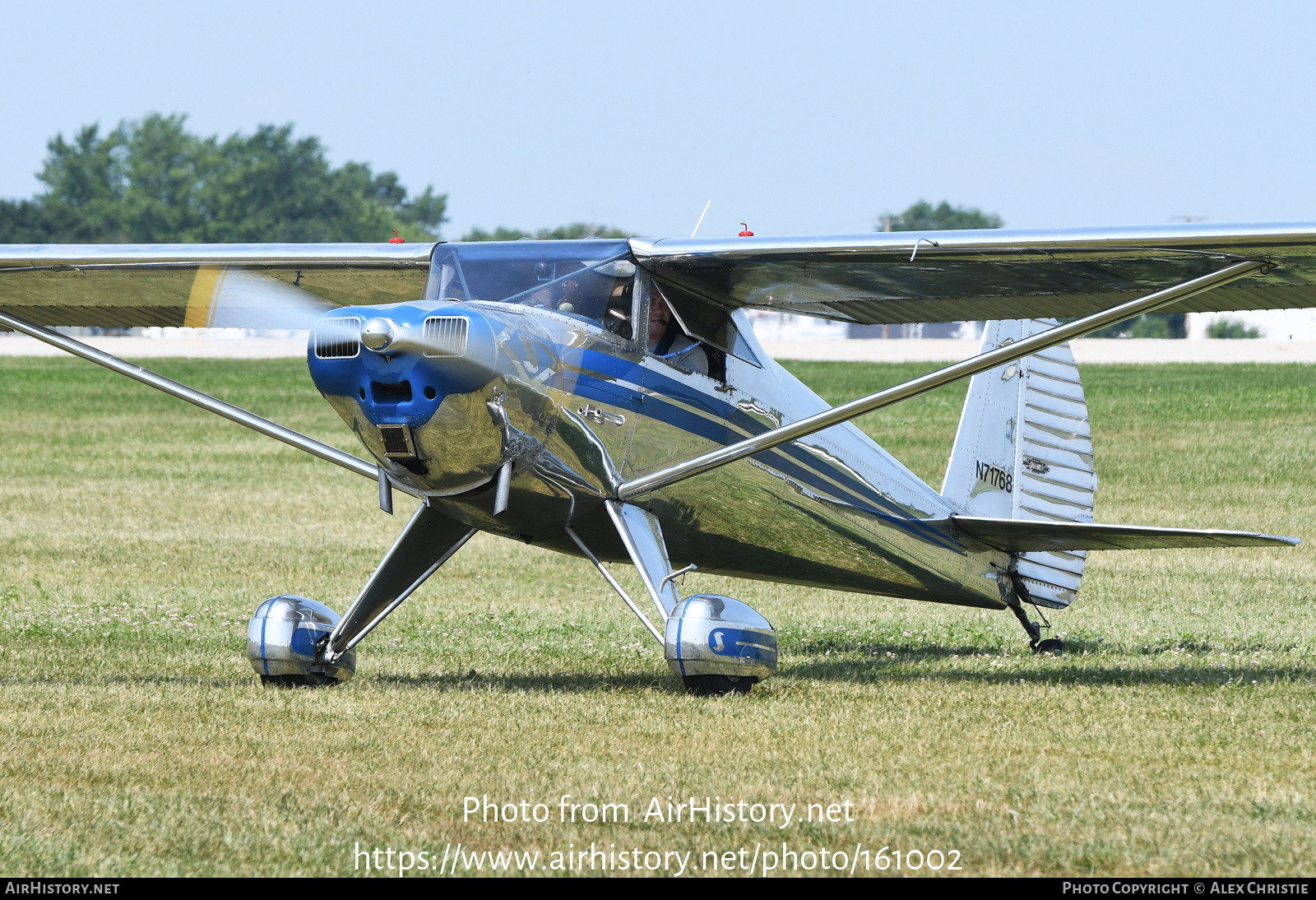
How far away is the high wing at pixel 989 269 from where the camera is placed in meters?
7.34

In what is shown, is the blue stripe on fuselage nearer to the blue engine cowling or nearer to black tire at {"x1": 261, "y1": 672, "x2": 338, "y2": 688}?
the blue engine cowling

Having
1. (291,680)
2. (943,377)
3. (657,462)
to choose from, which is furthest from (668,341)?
(291,680)

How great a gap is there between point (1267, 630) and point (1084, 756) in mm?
5845

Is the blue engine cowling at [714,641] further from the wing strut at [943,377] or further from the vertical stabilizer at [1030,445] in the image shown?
the vertical stabilizer at [1030,445]

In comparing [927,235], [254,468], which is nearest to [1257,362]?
[254,468]

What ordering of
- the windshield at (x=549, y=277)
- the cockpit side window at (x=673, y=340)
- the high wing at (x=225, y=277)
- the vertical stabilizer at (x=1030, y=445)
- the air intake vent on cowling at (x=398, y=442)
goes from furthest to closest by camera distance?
the vertical stabilizer at (x=1030, y=445), the high wing at (x=225, y=277), the cockpit side window at (x=673, y=340), the windshield at (x=549, y=277), the air intake vent on cowling at (x=398, y=442)

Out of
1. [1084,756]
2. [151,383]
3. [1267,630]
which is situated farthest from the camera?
[1267,630]

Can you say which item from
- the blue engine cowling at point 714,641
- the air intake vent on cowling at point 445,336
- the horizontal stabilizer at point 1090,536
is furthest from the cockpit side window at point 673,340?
the horizontal stabilizer at point 1090,536

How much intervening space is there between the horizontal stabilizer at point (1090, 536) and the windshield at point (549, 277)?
3.14 m

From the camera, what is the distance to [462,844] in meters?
4.63

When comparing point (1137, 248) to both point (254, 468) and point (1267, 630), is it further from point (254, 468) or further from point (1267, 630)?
point (254, 468)

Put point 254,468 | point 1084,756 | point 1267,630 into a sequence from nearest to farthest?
point 1084,756 → point 1267,630 → point 254,468

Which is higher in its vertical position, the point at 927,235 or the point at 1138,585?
the point at 927,235

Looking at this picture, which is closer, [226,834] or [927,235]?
[226,834]
